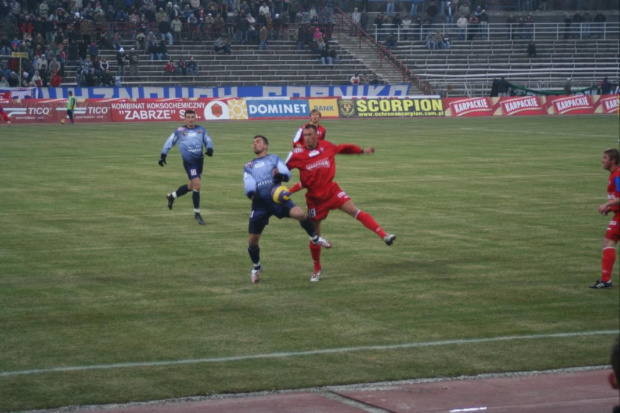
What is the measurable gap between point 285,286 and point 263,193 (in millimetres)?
1294

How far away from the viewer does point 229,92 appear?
58906 mm

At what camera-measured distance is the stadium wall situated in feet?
167

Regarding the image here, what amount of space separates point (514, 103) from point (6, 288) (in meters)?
49.2

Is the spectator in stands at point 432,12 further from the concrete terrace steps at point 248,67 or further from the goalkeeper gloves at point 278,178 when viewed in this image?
the goalkeeper gloves at point 278,178

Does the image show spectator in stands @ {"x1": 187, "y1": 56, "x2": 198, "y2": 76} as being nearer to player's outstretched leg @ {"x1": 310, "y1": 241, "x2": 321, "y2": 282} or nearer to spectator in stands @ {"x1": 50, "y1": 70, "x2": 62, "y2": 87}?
spectator in stands @ {"x1": 50, "y1": 70, "x2": 62, "y2": 87}

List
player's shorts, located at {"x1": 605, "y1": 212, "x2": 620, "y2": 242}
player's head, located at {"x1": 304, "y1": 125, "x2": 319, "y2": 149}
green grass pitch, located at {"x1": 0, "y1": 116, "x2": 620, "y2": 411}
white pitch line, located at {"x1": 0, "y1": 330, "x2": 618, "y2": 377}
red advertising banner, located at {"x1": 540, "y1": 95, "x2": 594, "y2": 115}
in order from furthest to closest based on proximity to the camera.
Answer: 1. red advertising banner, located at {"x1": 540, "y1": 95, "x2": 594, "y2": 115}
2. player's head, located at {"x1": 304, "y1": 125, "x2": 319, "y2": 149}
3. player's shorts, located at {"x1": 605, "y1": 212, "x2": 620, "y2": 242}
4. green grass pitch, located at {"x1": 0, "y1": 116, "x2": 620, "y2": 411}
5. white pitch line, located at {"x1": 0, "y1": 330, "x2": 618, "y2": 377}

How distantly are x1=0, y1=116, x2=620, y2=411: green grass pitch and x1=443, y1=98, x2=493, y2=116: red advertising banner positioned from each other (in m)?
31.4

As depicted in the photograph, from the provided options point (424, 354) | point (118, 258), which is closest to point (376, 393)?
point (424, 354)

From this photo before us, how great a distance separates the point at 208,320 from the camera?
11.5m

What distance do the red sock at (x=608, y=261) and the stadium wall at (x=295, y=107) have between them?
136 feet

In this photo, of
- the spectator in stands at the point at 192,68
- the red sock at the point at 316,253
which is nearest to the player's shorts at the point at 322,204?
the red sock at the point at 316,253

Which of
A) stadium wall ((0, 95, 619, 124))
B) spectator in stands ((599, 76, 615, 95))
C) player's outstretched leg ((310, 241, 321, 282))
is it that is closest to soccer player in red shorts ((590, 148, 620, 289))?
player's outstretched leg ((310, 241, 321, 282))

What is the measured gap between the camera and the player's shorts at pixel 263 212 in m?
13.2

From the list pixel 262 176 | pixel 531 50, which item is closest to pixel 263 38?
pixel 531 50
